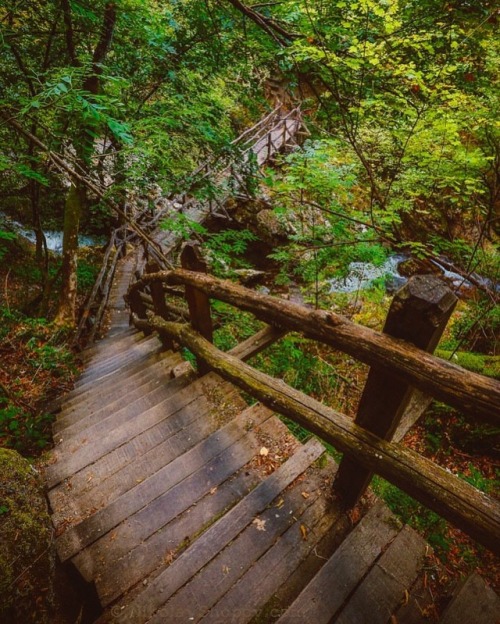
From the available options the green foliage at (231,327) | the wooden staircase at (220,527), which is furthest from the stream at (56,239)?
the wooden staircase at (220,527)

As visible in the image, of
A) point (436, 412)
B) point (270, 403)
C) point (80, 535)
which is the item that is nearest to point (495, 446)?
point (436, 412)

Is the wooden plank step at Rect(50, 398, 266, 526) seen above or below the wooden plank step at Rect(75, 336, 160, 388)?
above

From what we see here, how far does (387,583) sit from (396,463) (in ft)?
2.20

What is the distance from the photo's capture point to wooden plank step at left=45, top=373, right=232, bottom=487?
2494 mm

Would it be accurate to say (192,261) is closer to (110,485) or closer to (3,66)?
(110,485)

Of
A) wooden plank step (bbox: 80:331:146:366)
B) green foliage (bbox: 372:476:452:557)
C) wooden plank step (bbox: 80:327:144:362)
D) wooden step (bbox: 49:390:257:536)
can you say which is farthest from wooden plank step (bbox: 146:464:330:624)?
wooden plank step (bbox: 80:327:144:362)

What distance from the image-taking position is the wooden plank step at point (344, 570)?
5.15 ft

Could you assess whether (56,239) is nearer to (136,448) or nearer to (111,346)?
(111,346)

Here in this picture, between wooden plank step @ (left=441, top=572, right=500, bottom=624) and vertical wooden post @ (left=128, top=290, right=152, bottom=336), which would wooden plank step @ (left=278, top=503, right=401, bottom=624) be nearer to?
wooden plank step @ (left=441, top=572, right=500, bottom=624)

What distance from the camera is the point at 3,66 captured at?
4.88 metres

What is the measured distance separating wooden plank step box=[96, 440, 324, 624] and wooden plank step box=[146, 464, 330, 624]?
3cm

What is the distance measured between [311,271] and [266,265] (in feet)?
17.1

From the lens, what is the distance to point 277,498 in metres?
2.07

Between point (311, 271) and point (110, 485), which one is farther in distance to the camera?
point (311, 271)
